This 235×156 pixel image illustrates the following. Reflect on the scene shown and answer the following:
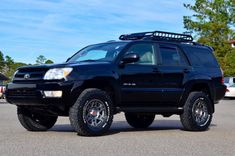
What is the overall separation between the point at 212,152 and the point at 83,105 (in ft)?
8.52

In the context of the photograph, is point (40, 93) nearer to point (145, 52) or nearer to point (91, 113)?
point (91, 113)

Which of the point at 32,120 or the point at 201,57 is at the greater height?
the point at 201,57

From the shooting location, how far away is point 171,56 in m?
10.8

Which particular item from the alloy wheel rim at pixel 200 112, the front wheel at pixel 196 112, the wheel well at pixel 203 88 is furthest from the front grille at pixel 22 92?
the wheel well at pixel 203 88

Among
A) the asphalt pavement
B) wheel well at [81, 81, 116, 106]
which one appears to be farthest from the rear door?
wheel well at [81, 81, 116, 106]

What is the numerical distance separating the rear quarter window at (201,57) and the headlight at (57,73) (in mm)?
3232

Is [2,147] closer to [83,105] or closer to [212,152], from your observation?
[83,105]

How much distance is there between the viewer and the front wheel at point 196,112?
35.0ft

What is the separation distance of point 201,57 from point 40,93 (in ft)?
13.4

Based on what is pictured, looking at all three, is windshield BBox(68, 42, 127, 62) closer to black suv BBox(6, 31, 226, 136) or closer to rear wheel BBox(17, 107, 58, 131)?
black suv BBox(6, 31, 226, 136)

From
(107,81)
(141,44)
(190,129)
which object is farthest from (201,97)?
(107,81)

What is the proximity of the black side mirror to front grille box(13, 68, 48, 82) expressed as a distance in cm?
150

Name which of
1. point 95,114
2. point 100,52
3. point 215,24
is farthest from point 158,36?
point 215,24

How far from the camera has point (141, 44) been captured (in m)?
10.4
